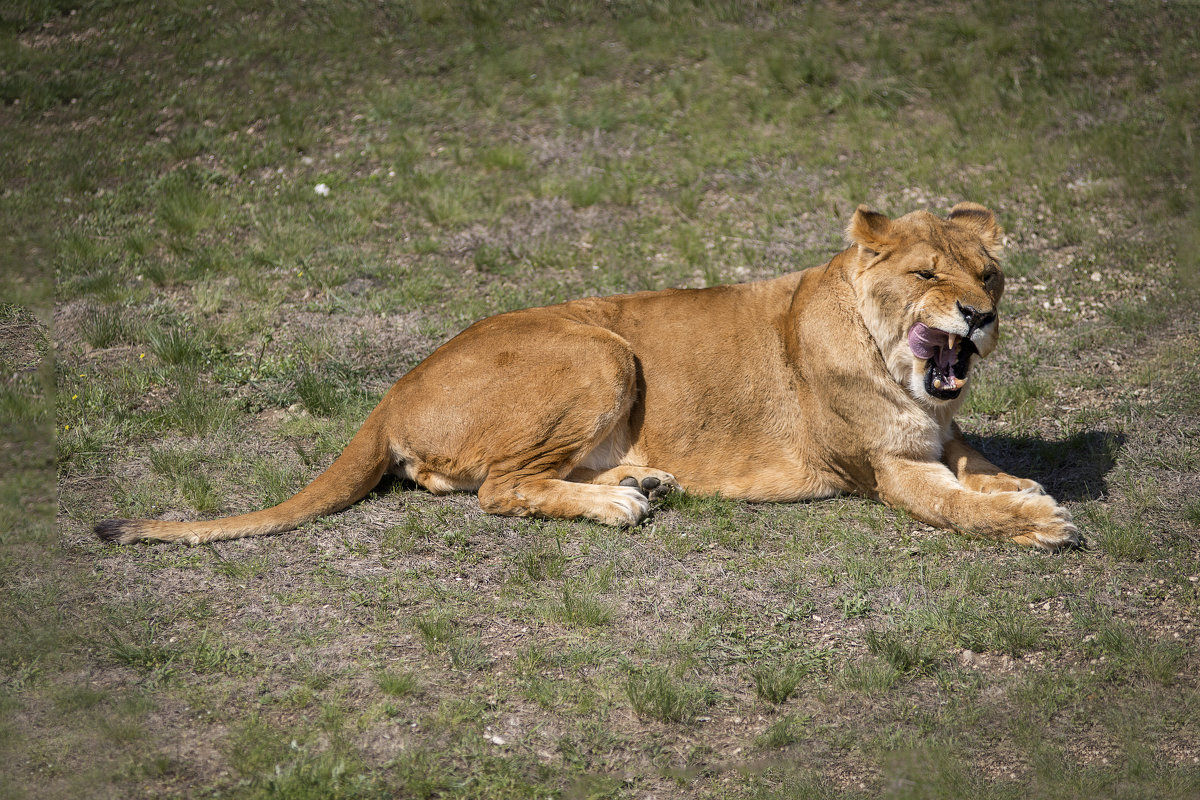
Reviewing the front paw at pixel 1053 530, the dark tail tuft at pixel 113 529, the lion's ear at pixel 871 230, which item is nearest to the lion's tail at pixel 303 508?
the dark tail tuft at pixel 113 529

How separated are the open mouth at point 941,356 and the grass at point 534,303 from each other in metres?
0.81

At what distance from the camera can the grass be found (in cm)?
408

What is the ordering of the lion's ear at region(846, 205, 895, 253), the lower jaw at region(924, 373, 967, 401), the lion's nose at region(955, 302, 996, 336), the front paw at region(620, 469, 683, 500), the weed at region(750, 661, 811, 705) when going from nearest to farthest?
the weed at region(750, 661, 811, 705) → the lion's nose at region(955, 302, 996, 336) → the lower jaw at region(924, 373, 967, 401) → the lion's ear at region(846, 205, 895, 253) → the front paw at region(620, 469, 683, 500)

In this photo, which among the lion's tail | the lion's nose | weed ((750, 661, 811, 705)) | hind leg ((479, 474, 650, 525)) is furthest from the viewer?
hind leg ((479, 474, 650, 525))

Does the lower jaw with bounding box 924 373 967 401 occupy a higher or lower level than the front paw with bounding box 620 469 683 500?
higher

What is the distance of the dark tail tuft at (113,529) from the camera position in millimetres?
5082

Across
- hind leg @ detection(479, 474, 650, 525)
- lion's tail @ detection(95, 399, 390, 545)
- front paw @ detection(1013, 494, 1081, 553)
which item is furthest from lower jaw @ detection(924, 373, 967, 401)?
lion's tail @ detection(95, 399, 390, 545)

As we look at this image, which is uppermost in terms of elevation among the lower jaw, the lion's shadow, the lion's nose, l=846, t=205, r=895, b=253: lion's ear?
l=846, t=205, r=895, b=253: lion's ear

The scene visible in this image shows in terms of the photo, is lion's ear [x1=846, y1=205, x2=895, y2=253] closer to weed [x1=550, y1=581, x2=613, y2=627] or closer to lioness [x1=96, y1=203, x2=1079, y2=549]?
lioness [x1=96, y1=203, x2=1079, y2=549]

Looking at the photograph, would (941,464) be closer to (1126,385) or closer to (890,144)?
(1126,385)

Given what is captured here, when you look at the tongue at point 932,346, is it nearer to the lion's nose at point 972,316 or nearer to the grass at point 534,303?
the lion's nose at point 972,316

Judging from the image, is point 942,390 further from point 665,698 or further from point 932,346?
point 665,698

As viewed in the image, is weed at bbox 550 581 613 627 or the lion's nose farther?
the lion's nose

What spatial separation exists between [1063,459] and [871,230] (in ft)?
6.28
